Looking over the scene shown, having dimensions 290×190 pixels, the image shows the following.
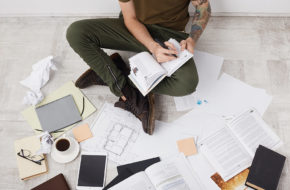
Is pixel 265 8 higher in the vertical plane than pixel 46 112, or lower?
higher

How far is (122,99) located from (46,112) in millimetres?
437

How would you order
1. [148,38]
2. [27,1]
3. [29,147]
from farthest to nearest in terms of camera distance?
[27,1] → [29,147] → [148,38]

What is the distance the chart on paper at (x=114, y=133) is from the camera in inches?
62.1

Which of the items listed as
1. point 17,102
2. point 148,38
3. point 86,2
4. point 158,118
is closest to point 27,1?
point 86,2

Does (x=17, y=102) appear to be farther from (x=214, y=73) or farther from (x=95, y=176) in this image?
(x=214, y=73)

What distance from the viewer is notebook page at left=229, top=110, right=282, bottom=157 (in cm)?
153

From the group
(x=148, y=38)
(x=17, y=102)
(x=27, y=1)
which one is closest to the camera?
(x=148, y=38)

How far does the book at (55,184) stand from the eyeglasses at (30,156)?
0.12 meters

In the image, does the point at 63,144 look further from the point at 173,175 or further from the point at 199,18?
the point at 199,18

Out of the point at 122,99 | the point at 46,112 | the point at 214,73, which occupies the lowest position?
the point at 46,112

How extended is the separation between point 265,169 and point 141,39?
0.87m

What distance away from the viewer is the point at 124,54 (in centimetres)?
182

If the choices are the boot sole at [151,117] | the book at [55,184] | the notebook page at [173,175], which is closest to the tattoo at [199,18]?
the boot sole at [151,117]

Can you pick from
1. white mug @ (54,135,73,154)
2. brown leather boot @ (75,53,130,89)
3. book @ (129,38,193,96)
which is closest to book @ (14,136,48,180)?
white mug @ (54,135,73,154)
